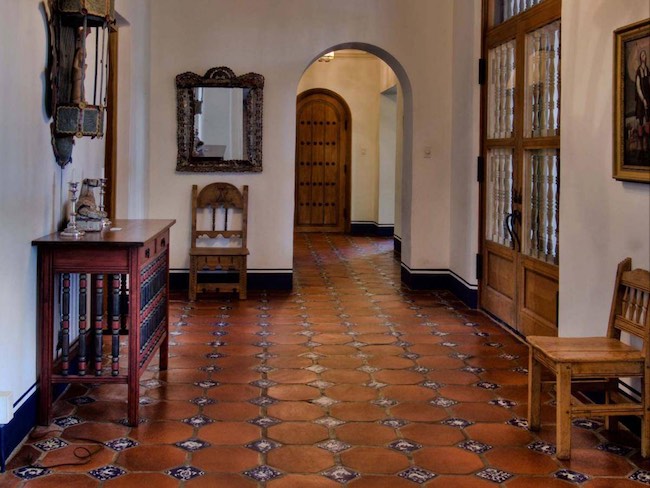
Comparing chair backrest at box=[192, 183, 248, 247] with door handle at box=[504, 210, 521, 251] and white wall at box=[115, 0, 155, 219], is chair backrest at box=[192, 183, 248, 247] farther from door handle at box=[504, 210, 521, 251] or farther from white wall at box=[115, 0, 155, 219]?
door handle at box=[504, 210, 521, 251]

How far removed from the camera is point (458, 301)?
26.7 ft

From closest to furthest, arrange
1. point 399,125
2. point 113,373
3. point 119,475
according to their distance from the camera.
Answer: point 119,475, point 113,373, point 399,125

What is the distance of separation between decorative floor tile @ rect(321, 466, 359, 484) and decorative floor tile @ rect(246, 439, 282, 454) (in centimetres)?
39

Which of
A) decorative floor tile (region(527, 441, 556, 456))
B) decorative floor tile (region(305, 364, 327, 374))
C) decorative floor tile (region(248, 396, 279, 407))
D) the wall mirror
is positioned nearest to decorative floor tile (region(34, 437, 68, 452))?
decorative floor tile (region(248, 396, 279, 407))

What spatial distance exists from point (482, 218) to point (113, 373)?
4.16 m

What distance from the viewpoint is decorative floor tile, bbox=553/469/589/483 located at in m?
3.69

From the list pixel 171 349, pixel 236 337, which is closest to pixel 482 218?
pixel 236 337

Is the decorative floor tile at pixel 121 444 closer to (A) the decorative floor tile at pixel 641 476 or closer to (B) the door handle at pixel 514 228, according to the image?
(A) the decorative floor tile at pixel 641 476

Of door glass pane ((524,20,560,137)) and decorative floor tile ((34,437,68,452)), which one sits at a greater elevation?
door glass pane ((524,20,560,137))

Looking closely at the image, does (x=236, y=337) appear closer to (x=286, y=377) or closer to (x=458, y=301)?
(x=286, y=377)

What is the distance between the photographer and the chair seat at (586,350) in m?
3.91

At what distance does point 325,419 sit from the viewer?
14.9 ft

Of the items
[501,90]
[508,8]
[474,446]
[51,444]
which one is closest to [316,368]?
[474,446]

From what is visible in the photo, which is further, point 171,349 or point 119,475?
point 171,349
